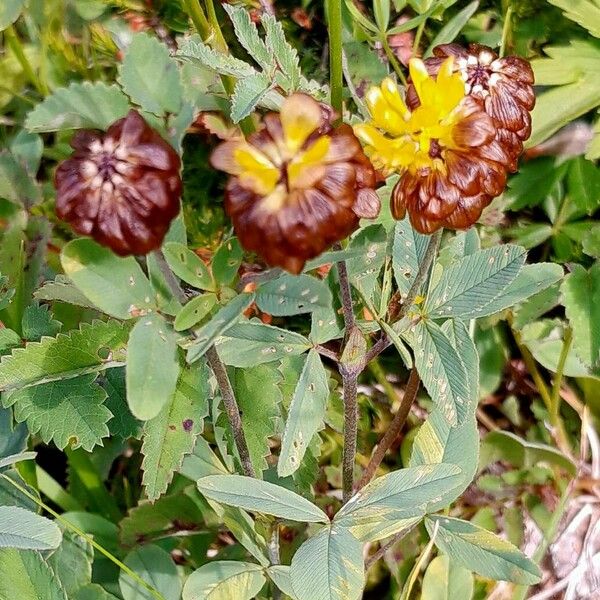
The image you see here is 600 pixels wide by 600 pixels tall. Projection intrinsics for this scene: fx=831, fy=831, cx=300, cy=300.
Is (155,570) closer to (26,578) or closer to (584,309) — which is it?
(26,578)

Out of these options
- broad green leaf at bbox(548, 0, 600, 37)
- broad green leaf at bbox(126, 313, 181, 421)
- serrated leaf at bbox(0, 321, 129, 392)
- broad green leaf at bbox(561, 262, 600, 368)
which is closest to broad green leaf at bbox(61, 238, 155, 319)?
broad green leaf at bbox(126, 313, 181, 421)

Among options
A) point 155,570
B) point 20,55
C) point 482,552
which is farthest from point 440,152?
point 20,55

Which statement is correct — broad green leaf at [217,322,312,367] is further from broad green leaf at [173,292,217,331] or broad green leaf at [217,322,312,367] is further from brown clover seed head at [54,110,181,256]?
brown clover seed head at [54,110,181,256]

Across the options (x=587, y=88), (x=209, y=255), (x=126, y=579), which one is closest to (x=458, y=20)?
(x=587, y=88)

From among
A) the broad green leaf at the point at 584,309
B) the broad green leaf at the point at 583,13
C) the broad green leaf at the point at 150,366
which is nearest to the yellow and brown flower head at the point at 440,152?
the broad green leaf at the point at 150,366

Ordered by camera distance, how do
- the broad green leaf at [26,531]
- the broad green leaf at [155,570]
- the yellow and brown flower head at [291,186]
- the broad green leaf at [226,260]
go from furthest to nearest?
the broad green leaf at [155,570] → the broad green leaf at [26,531] → the broad green leaf at [226,260] → the yellow and brown flower head at [291,186]

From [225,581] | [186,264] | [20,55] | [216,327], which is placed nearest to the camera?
[216,327]

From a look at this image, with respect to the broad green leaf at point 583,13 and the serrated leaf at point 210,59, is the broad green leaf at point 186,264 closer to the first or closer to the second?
the serrated leaf at point 210,59
